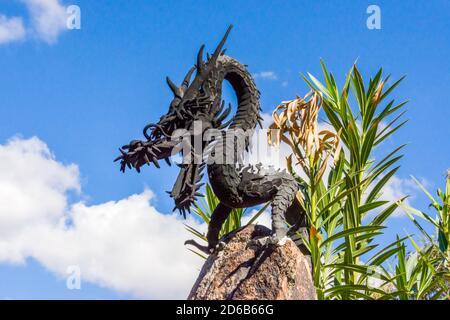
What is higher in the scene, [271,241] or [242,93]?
[242,93]

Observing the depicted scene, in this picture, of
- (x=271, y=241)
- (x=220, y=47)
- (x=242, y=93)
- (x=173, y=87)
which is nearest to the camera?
(x=271, y=241)

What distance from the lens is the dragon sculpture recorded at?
4.18 metres

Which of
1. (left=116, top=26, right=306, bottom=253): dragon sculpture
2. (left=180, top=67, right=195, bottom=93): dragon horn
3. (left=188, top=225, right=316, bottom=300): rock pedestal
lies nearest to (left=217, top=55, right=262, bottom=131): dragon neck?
(left=116, top=26, right=306, bottom=253): dragon sculpture

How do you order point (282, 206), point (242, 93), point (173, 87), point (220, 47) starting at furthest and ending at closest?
point (242, 93)
point (220, 47)
point (173, 87)
point (282, 206)

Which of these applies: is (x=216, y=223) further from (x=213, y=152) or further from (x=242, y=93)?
(x=242, y=93)

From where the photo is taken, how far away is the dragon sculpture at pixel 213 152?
13.7 feet

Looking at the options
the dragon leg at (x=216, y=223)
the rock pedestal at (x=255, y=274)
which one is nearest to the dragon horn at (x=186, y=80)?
the dragon leg at (x=216, y=223)

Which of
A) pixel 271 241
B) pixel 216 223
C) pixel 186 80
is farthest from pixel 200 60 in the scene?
pixel 271 241

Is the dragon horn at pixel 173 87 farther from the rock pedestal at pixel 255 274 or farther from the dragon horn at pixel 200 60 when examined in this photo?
the rock pedestal at pixel 255 274

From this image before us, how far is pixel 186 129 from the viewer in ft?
14.2

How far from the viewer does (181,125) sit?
435 cm

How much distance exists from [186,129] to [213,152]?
0.26 meters

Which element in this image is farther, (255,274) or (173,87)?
(173,87)
